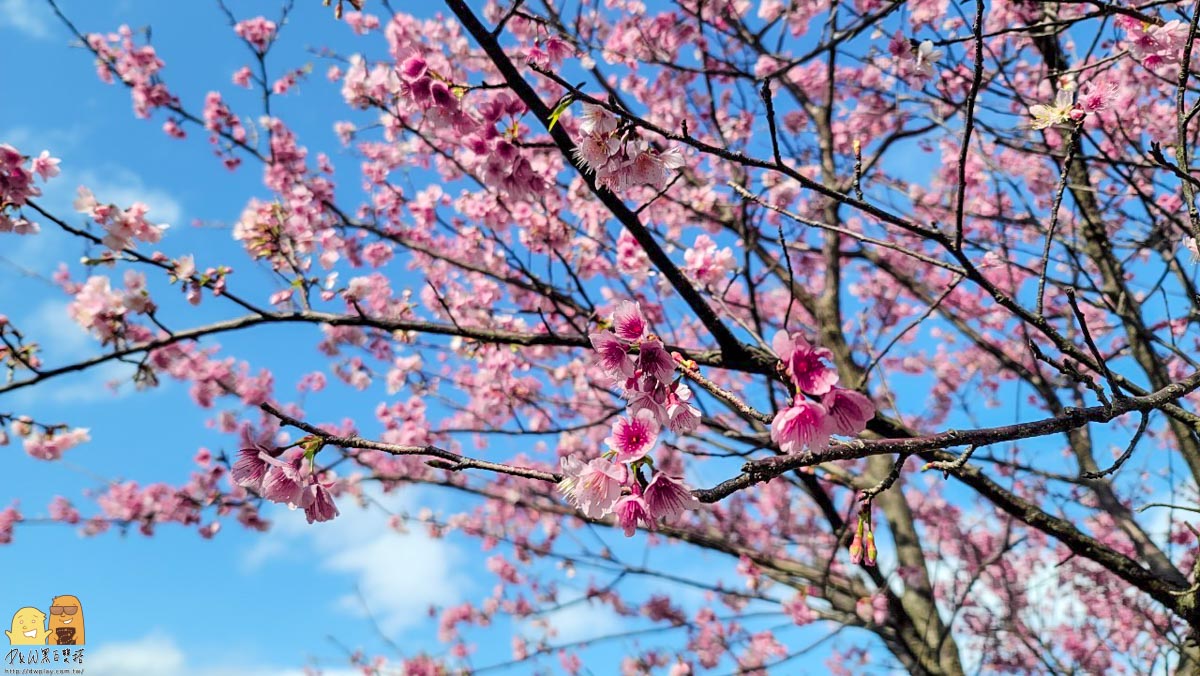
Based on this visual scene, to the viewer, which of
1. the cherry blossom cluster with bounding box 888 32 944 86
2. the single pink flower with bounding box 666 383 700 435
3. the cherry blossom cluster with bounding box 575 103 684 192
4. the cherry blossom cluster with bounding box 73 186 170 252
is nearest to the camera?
the single pink flower with bounding box 666 383 700 435

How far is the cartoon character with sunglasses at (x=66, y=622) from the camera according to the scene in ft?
14.8

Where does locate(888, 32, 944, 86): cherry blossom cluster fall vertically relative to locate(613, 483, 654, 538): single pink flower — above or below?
above

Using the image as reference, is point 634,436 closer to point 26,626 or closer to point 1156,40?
point 1156,40

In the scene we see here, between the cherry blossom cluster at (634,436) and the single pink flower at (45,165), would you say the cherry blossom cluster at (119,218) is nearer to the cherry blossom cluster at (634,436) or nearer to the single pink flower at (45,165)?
the single pink flower at (45,165)

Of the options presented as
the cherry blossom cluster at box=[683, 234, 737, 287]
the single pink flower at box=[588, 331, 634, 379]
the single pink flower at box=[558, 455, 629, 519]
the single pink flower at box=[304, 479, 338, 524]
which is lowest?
the single pink flower at box=[558, 455, 629, 519]

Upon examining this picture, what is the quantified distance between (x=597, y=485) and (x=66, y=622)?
4792 millimetres

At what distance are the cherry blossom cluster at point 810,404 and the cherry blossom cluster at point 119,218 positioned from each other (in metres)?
3.36

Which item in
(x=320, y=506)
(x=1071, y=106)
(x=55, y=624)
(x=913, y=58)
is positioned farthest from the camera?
(x=55, y=624)

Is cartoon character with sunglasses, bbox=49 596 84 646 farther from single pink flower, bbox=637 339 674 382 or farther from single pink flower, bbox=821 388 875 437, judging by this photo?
single pink flower, bbox=821 388 875 437

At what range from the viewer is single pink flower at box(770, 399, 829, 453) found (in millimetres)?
1369

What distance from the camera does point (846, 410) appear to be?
1.43 meters

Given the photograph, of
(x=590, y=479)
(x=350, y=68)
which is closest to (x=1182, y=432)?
(x=590, y=479)

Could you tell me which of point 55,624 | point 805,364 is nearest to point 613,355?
point 805,364

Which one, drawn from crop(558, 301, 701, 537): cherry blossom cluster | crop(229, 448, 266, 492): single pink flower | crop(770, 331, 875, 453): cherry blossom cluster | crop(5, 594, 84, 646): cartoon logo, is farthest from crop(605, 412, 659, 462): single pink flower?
crop(5, 594, 84, 646): cartoon logo
